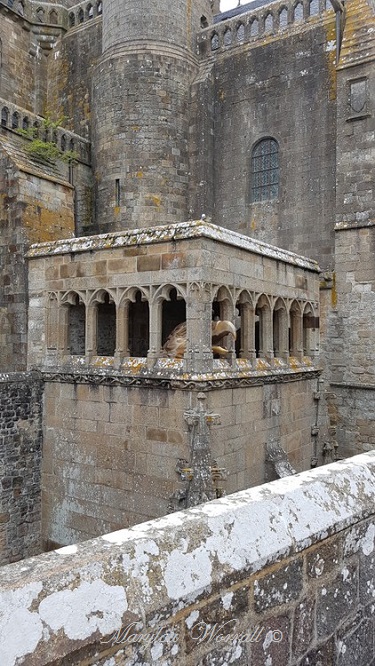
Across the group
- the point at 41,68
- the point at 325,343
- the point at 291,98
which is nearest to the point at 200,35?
the point at 291,98

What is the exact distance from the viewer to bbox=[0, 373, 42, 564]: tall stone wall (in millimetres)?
9312

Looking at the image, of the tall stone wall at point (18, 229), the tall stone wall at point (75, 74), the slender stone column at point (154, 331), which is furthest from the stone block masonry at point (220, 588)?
the tall stone wall at point (75, 74)

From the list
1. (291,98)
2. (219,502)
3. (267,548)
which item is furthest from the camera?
(291,98)

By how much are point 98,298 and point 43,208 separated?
3.65 m

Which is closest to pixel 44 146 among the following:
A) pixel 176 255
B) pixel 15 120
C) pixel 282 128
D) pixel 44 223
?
pixel 15 120

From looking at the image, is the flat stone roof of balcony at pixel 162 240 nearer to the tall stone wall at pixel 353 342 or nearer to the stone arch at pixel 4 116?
the tall stone wall at pixel 353 342

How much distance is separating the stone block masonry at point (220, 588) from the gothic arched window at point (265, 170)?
40.6ft

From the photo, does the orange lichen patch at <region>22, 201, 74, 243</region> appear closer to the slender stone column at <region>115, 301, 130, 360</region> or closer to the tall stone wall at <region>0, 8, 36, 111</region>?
the slender stone column at <region>115, 301, 130, 360</region>

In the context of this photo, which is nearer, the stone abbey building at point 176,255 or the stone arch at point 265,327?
the stone abbey building at point 176,255

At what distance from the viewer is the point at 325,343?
→ 12258 mm

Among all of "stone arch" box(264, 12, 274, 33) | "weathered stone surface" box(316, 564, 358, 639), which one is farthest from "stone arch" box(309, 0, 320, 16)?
"weathered stone surface" box(316, 564, 358, 639)

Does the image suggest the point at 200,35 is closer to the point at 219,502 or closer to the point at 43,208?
the point at 43,208

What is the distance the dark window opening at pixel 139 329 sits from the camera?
11180 millimetres

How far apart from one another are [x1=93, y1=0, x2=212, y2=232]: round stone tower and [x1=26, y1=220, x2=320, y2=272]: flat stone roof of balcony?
17.2 ft
